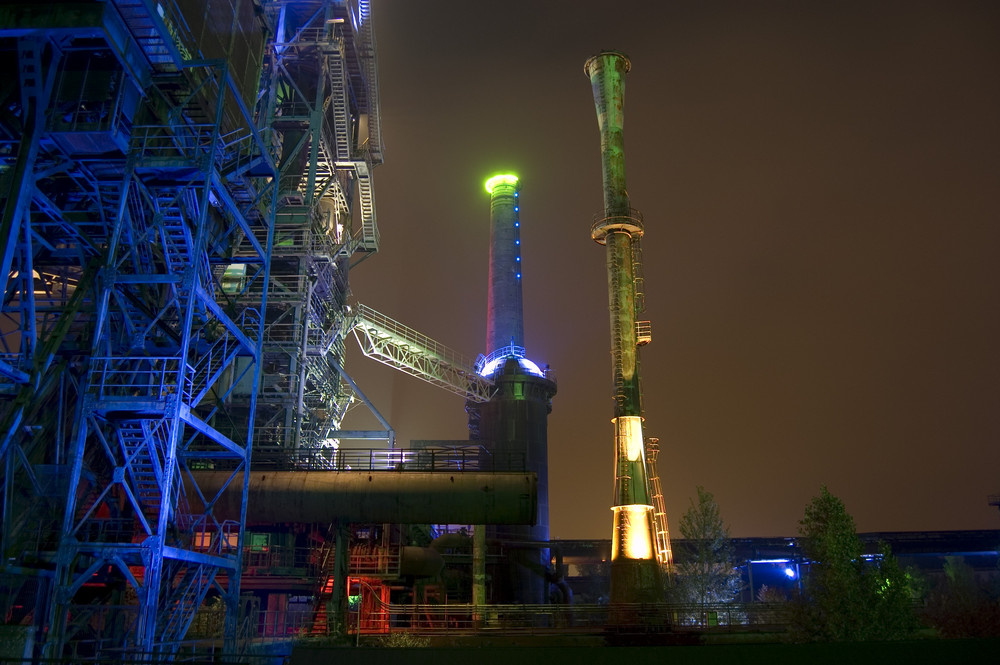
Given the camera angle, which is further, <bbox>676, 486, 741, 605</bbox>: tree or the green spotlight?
the green spotlight

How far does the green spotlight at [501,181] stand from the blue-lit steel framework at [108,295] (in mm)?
35339

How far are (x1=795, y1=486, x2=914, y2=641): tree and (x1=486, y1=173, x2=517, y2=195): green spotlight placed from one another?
131ft

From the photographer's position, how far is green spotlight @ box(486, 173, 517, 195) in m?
58.1

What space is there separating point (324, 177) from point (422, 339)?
12.8m

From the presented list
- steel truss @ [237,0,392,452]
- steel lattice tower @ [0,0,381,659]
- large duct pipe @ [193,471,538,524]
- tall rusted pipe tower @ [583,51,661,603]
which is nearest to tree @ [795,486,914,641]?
large duct pipe @ [193,471,538,524]

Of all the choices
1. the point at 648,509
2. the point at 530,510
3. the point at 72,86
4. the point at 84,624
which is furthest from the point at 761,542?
the point at 72,86

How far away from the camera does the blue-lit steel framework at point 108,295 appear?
1775cm

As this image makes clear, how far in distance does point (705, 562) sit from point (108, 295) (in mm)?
39515

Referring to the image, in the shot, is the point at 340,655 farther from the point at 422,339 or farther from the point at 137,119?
the point at 422,339

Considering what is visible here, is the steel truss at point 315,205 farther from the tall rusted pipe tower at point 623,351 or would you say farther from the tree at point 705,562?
the tree at point 705,562

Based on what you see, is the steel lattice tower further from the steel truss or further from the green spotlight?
the green spotlight

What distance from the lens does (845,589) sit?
21422 mm

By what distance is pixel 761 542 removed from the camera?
74438 millimetres

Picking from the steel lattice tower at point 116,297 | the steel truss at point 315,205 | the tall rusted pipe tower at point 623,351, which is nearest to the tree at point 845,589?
the tall rusted pipe tower at point 623,351
